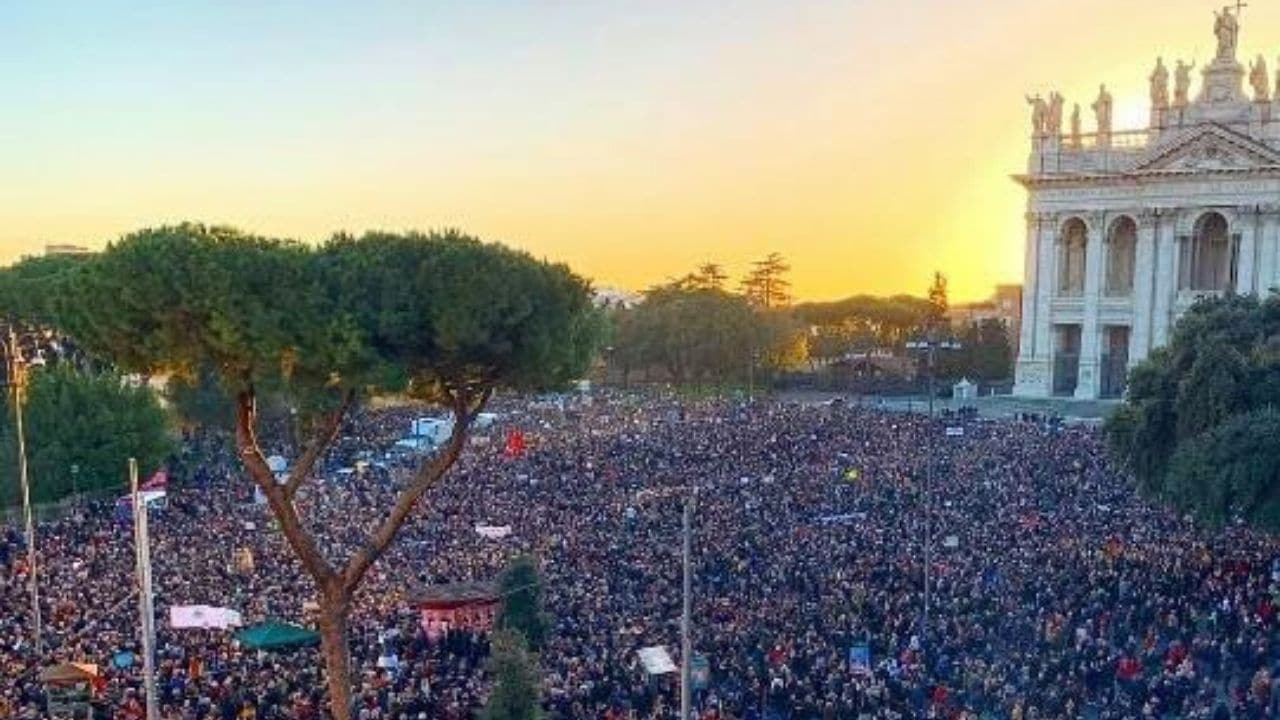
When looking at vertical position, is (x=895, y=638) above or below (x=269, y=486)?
below

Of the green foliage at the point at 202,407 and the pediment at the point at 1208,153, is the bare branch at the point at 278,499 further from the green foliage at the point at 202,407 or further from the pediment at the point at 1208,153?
the pediment at the point at 1208,153

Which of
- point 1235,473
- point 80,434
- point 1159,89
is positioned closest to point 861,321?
point 1159,89

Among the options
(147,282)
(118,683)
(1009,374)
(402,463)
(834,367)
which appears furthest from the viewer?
(834,367)

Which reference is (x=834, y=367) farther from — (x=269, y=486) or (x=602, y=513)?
(x=269, y=486)

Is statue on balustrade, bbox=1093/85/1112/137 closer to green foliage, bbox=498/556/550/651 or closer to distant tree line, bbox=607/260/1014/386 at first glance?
distant tree line, bbox=607/260/1014/386

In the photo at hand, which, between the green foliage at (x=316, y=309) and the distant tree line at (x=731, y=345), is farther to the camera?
the distant tree line at (x=731, y=345)

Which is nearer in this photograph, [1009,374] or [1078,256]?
[1078,256]

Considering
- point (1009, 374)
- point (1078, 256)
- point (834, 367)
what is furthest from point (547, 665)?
point (834, 367)

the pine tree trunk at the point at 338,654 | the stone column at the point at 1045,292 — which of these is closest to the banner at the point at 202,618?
the pine tree trunk at the point at 338,654
